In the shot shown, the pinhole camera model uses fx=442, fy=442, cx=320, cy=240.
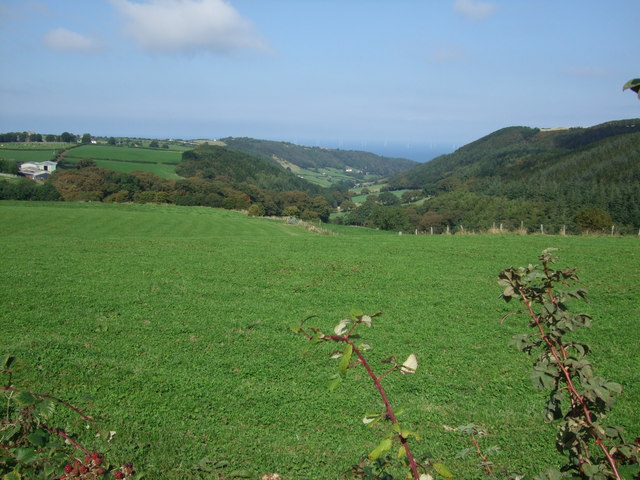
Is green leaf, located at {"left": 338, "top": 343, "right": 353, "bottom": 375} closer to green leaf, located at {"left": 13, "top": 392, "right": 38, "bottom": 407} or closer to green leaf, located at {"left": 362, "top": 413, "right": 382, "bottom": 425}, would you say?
green leaf, located at {"left": 362, "top": 413, "right": 382, "bottom": 425}

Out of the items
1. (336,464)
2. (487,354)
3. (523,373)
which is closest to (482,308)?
(487,354)

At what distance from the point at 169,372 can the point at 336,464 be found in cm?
264

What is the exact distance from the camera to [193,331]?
7039 mm

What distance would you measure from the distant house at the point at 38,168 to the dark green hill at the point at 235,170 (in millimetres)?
25569

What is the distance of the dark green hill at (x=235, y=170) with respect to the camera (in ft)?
348

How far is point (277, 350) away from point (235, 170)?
12060 cm

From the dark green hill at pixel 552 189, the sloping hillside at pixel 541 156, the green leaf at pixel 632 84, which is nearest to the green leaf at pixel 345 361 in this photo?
the green leaf at pixel 632 84

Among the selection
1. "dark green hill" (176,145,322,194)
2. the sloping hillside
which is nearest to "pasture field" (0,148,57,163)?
"dark green hill" (176,145,322,194)

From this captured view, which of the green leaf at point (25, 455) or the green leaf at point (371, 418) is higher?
the green leaf at point (371, 418)

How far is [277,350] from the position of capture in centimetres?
646

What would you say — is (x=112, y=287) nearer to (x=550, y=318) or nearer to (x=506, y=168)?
(x=550, y=318)

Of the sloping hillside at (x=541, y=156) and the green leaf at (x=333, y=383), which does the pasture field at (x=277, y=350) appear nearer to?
the green leaf at (x=333, y=383)

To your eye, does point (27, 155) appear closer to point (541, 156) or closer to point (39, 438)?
point (39, 438)

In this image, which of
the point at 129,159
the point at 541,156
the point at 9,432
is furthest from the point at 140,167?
the point at 9,432
